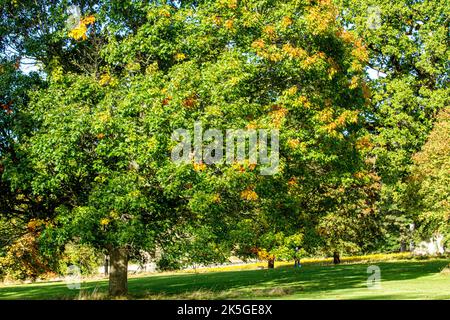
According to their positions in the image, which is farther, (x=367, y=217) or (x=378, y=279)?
(x=367, y=217)

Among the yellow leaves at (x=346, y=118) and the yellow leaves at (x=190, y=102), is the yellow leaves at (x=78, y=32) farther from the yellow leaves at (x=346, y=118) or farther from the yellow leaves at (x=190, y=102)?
the yellow leaves at (x=346, y=118)

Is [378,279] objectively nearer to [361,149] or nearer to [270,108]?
[361,149]

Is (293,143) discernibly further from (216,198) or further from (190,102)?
(190,102)

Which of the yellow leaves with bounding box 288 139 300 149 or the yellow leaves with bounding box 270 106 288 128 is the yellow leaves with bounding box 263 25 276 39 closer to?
the yellow leaves with bounding box 270 106 288 128

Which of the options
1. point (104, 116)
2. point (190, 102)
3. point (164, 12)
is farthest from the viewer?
point (164, 12)

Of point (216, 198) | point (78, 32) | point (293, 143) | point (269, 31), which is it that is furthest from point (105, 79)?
point (293, 143)

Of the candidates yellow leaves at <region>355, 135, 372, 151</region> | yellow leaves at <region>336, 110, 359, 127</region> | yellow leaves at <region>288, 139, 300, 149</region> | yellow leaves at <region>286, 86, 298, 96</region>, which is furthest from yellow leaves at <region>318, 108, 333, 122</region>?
yellow leaves at <region>355, 135, 372, 151</region>

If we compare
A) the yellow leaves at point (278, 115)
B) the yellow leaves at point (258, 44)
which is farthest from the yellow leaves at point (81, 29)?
the yellow leaves at point (278, 115)

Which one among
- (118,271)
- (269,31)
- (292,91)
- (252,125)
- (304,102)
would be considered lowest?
(118,271)

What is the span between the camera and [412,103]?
39531mm

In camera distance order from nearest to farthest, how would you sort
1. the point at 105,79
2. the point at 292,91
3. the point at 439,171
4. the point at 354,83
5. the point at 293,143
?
1. the point at 293,143
2. the point at 105,79
3. the point at 292,91
4. the point at 354,83
5. the point at 439,171
